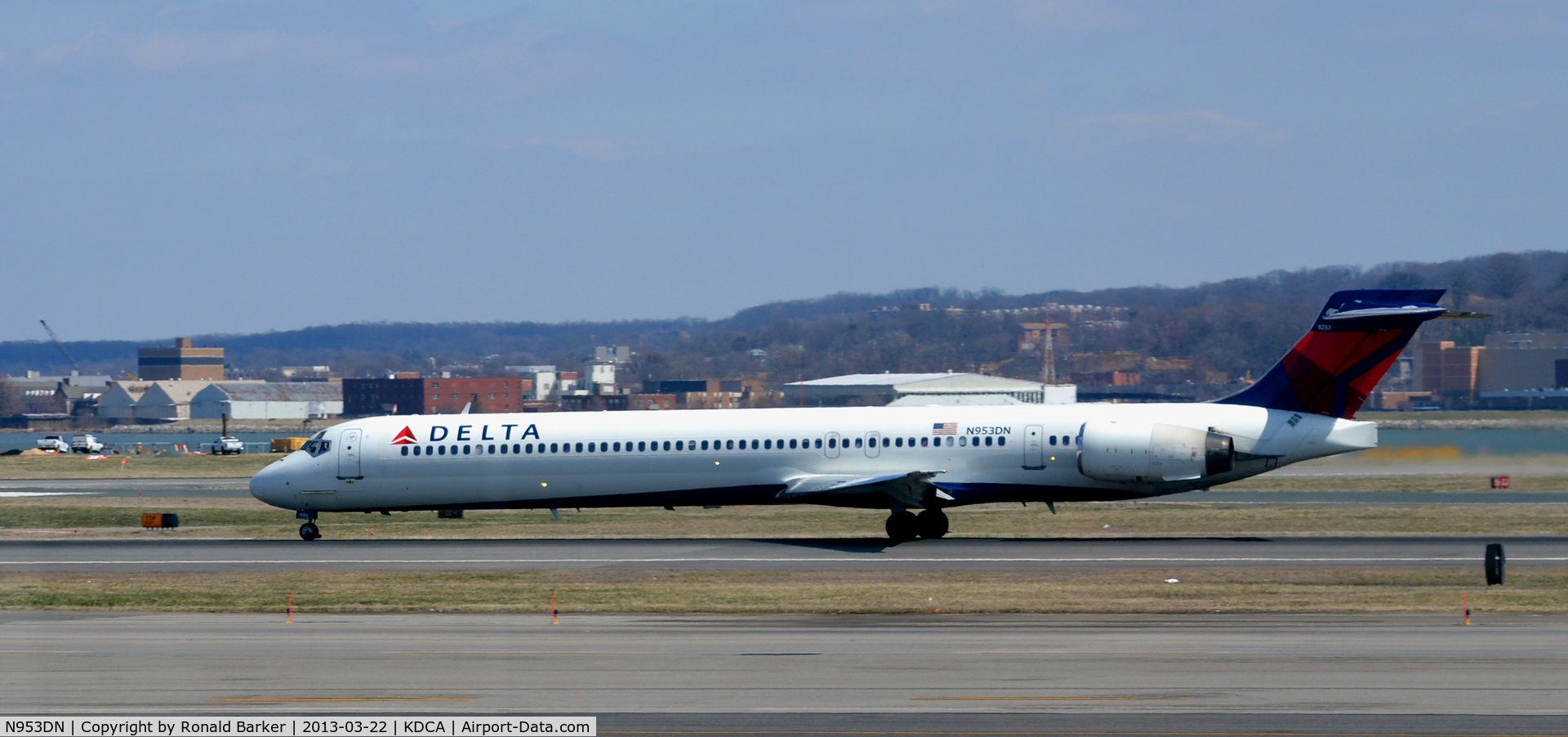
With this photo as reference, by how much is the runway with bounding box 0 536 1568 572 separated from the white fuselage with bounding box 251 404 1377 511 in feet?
4.18

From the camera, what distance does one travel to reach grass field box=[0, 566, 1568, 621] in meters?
24.5

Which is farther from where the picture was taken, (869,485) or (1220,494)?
(1220,494)

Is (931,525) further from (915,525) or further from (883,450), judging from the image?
(883,450)

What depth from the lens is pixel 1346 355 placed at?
3497 centimetres

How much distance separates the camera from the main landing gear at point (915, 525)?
118 ft

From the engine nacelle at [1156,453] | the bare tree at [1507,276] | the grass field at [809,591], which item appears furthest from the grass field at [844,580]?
the bare tree at [1507,276]

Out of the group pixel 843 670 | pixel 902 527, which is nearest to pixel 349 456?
pixel 902 527

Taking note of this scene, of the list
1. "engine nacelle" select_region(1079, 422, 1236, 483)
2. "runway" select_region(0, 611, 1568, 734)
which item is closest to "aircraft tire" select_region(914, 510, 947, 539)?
"engine nacelle" select_region(1079, 422, 1236, 483)

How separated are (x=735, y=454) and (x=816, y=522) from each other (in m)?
6.52

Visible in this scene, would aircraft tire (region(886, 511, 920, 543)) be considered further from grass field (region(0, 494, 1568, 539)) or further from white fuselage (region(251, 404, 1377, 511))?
grass field (region(0, 494, 1568, 539))

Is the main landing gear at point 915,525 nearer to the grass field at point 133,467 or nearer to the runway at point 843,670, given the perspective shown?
the runway at point 843,670

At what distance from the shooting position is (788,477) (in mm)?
36938

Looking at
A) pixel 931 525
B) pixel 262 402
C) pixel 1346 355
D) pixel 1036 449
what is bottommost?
pixel 262 402

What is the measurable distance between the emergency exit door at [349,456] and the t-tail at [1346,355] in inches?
873
